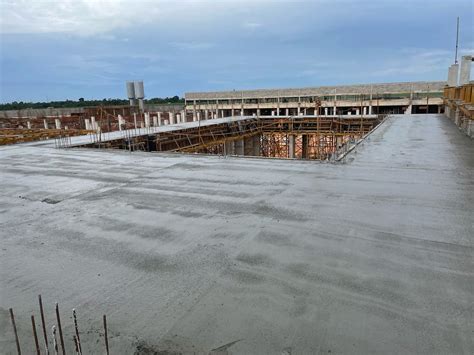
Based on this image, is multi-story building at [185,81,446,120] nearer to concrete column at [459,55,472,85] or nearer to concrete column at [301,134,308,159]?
concrete column at [301,134,308,159]

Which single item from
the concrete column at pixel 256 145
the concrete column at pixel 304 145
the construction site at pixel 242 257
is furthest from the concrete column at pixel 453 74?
the construction site at pixel 242 257

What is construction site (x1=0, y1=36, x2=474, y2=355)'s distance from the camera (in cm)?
313

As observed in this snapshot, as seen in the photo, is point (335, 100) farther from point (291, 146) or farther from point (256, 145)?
point (291, 146)

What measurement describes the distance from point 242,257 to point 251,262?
0.62 ft

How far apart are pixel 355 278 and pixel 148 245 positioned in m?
2.85

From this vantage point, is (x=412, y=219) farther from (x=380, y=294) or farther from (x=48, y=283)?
(x=48, y=283)

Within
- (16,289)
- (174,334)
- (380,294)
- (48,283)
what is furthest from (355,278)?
(16,289)

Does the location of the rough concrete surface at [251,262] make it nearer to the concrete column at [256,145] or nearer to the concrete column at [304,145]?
the concrete column at [304,145]

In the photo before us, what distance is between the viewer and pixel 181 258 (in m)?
4.65

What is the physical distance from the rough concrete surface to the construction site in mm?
19

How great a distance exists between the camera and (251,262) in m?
4.45

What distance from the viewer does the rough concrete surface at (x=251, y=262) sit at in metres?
3.14

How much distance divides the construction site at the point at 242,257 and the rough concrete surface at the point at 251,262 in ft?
0.06

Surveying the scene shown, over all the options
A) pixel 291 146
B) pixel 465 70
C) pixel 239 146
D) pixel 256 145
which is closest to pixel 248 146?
pixel 256 145
